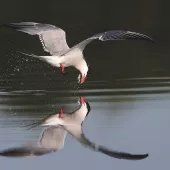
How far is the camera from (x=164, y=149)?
28.0 feet

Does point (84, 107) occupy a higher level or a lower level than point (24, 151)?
lower

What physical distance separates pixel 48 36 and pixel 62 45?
0.29m

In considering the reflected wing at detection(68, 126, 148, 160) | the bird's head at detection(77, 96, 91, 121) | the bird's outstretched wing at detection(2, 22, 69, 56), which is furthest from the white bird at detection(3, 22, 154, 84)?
the reflected wing at detection(68, 126, 148, 160)

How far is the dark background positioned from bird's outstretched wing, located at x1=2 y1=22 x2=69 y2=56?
185cm

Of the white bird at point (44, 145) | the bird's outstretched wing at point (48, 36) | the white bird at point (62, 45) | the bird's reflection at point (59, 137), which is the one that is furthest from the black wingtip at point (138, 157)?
the bird's outstretched wing at point (48, 36)

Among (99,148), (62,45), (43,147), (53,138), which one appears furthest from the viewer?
(62,45)

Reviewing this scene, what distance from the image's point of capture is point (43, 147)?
889 centimetres

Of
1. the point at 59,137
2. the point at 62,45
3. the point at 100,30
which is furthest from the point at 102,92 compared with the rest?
the point at 100,30

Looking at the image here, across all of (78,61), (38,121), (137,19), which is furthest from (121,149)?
(137,19)

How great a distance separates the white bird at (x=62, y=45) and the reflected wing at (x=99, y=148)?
4.21 ft

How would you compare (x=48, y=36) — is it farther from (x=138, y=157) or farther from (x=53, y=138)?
(x=138, y=157)

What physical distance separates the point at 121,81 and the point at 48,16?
39.4ft

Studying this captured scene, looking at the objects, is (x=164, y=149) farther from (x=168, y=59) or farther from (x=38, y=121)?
(x=168, y=59)

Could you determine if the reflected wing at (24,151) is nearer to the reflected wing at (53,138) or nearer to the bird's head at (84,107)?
the reflected wing at (53,138)
